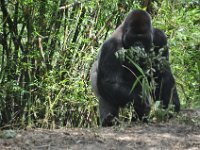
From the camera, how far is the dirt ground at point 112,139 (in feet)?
10.1

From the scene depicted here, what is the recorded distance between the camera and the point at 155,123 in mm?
4137

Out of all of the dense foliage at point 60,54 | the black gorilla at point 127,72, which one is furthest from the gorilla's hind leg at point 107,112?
the dense foliage at point 60,54

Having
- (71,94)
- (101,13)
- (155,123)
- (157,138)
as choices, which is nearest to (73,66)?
(71,94)

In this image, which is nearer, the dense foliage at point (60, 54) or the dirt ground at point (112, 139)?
the dirt ground at point (112, 139)

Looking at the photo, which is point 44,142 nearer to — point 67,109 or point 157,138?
point 157,138

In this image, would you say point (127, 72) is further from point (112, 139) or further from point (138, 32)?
point (112, 139)

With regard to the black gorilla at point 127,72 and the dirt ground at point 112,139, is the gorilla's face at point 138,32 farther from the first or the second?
the dirt ground at point 112,139

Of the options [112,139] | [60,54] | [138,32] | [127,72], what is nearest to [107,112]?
[127,72]

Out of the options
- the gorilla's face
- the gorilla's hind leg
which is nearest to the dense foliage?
the gorilla's hind leg

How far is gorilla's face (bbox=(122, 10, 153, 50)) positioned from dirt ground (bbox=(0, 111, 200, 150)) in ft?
4.42

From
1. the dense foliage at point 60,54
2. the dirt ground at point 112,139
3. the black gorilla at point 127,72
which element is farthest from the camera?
the dense foliage at point 60,54

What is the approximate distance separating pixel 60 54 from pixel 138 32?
62.8 inches

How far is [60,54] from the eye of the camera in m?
6.33

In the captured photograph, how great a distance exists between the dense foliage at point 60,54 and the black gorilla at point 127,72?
34.7 inches
